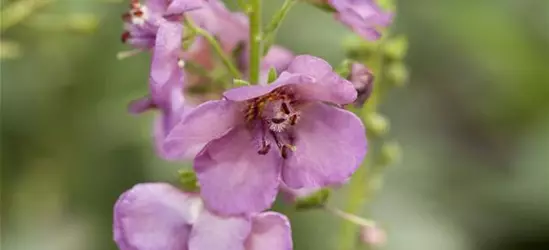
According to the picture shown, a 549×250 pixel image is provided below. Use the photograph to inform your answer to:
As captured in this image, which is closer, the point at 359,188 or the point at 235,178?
the point at 235,178

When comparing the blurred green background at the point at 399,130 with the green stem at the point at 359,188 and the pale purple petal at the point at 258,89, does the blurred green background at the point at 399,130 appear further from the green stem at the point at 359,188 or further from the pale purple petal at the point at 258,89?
the pale purple petal at the point at 258,89

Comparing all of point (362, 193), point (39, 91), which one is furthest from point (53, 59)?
point (362, 193)

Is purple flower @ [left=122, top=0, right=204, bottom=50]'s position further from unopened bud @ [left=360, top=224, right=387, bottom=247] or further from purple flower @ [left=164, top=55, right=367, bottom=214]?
unopened bud @ [left=360, top=224, right=387, bottom=247]

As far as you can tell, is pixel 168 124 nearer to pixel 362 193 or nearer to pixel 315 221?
pixel 362 193

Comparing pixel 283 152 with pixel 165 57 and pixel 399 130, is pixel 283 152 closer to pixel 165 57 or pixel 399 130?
pixel 165 57

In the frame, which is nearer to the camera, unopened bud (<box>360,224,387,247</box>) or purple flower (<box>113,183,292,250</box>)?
purple flower (<box>113,183,292,250</box>)

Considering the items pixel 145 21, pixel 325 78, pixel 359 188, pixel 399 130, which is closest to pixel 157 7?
pixel 145 21

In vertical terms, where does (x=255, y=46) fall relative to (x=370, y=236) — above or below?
above

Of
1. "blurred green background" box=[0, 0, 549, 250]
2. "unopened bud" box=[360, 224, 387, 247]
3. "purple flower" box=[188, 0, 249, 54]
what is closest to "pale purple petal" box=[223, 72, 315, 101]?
"purple flower" box=[188, 0, 249, 54]
